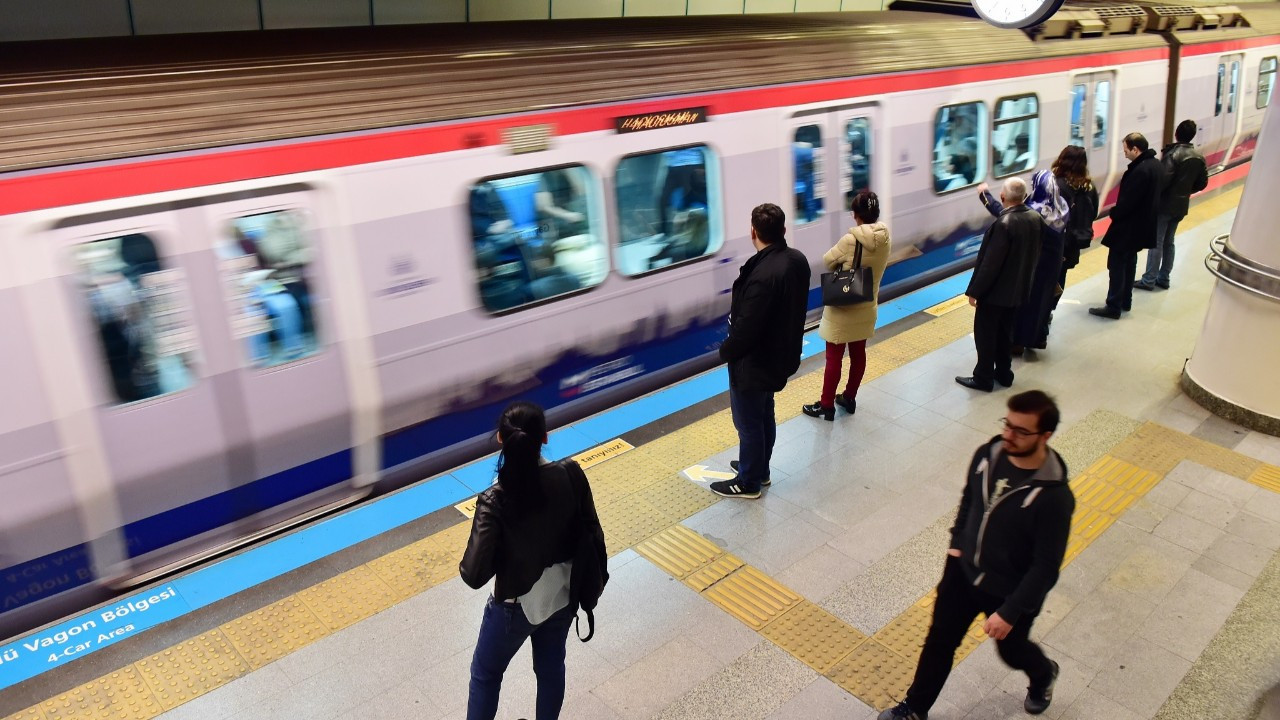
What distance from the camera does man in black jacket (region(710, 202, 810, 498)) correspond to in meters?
4.38

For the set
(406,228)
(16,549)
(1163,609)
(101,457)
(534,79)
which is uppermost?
(534,79)

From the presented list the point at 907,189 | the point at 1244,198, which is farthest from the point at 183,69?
the point at 1244,198

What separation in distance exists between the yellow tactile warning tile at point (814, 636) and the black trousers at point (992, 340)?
9.25 feet

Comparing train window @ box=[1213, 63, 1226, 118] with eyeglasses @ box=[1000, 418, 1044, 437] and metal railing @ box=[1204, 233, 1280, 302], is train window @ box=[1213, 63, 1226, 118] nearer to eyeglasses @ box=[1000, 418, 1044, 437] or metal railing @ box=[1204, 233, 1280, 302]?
metal railing @ box=[1204, 233, 1280, 302]

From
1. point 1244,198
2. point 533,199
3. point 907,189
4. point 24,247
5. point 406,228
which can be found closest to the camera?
point 24,247

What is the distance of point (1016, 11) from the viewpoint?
5812mm

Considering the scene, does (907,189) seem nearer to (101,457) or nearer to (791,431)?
(791,431)

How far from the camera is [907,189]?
7.32m

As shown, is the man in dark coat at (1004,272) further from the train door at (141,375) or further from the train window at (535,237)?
the train door at (141,375)

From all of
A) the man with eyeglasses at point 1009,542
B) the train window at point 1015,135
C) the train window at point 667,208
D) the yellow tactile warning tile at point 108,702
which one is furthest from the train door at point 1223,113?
the yellow tactile warning tile at point 108,702

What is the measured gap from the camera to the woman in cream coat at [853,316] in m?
5.36

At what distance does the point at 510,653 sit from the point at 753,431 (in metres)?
2.18

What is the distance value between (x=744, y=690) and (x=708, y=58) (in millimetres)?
3868

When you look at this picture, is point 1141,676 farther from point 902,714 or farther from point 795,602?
point 795,602
